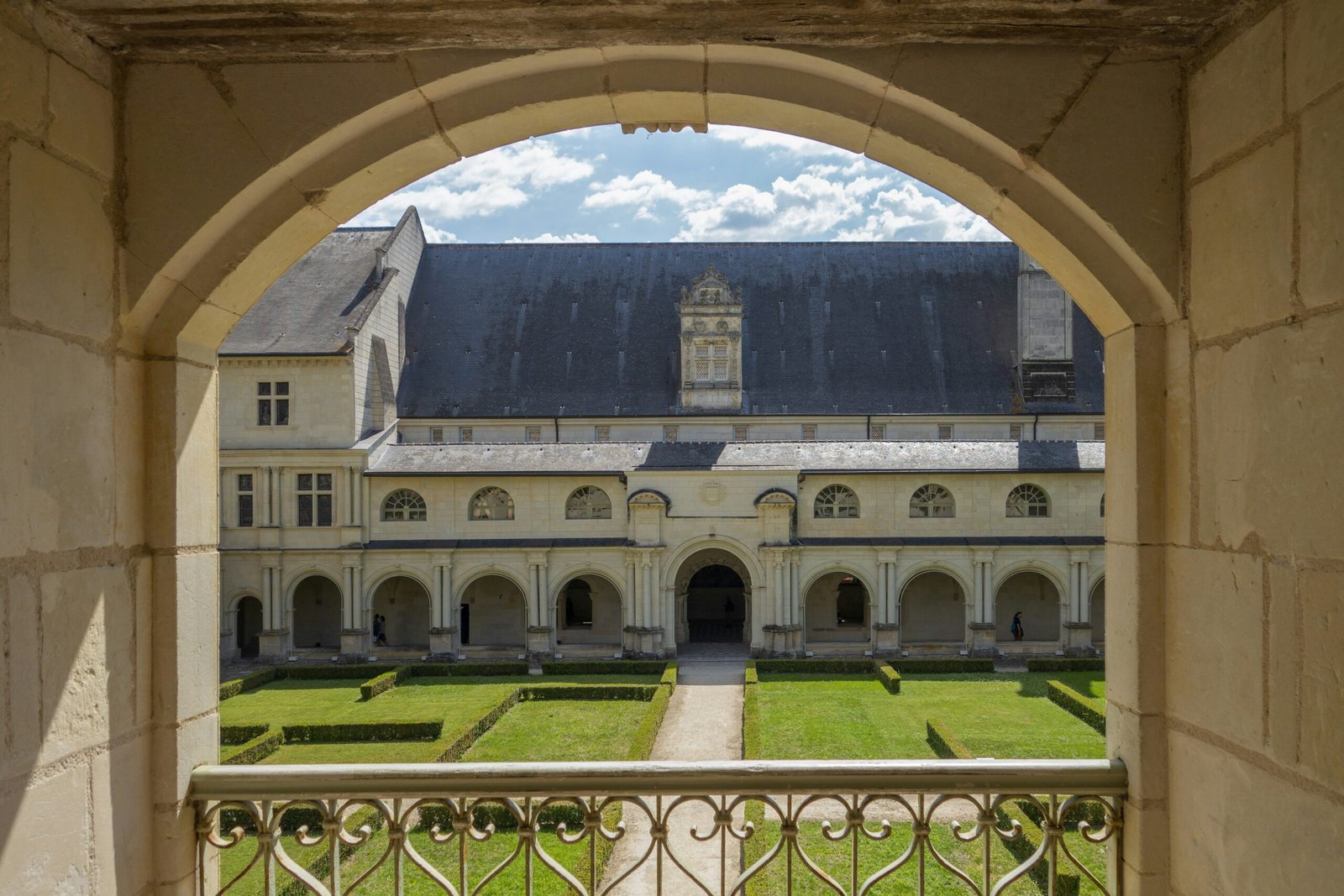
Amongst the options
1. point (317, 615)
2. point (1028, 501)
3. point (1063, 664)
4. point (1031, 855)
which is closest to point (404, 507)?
point (317, 615)

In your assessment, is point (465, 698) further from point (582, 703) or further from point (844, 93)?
point (844, 93)

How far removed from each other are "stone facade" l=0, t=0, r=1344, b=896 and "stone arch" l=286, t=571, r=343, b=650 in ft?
92.5

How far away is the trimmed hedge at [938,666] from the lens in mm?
22766

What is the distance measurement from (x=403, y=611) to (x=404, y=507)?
13.2 feet

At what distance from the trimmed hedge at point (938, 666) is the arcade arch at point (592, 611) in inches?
339

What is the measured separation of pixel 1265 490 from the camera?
2408 mm

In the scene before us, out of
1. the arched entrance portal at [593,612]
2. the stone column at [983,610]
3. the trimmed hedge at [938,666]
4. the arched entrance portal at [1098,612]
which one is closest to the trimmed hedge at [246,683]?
the arched entrance portal at [593,612]

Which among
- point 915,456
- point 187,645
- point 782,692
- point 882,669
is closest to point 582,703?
point 782,692

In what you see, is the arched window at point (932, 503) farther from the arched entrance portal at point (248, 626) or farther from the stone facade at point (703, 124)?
the stone facade at point (703, 124)

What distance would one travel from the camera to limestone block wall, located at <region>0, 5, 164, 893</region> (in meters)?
2.39

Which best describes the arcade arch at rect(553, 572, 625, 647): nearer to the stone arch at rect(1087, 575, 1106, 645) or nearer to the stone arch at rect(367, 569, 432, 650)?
the stone arch at rect(367, 569, 432, 650)

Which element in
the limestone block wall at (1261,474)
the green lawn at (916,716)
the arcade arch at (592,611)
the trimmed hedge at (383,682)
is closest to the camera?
the limestone block wall at (1261,474)

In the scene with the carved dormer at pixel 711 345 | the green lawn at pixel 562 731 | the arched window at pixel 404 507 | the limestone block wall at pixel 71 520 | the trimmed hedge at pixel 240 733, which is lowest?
the green lawn at pixel 562 731

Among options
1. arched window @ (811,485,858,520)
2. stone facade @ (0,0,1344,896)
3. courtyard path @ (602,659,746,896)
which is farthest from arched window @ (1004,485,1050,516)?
stone facade @ (0,0,1344,896)
